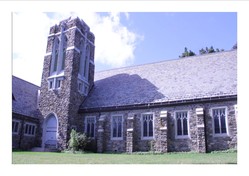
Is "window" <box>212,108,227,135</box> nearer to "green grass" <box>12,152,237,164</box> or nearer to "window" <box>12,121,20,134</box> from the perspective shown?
"green grass" <box>12,152,237,164</box>

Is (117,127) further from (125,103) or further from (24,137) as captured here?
(24,137)

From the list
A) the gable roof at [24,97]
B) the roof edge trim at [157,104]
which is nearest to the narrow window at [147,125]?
the roof edge trim at [157,104]

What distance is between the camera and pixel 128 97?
21.4m

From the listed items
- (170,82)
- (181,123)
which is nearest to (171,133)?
(181,123)

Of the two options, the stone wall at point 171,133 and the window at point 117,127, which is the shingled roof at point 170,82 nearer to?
the stone wall at point 171,133

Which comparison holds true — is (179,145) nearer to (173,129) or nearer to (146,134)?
(173,129)

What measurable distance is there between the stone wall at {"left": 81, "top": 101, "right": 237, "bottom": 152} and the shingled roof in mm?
832

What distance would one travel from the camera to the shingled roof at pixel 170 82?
19.0 m

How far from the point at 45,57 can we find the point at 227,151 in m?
18.2

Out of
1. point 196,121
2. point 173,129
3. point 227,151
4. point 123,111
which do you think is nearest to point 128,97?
point 123,111

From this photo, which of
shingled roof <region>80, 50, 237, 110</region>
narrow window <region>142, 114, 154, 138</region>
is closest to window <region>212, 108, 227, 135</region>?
shingled roof <region>80, 50, 237, 110</region>

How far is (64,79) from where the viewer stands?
22.4 meters

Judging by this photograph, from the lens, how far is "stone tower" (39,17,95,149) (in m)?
21.4

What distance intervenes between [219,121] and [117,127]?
798cm
